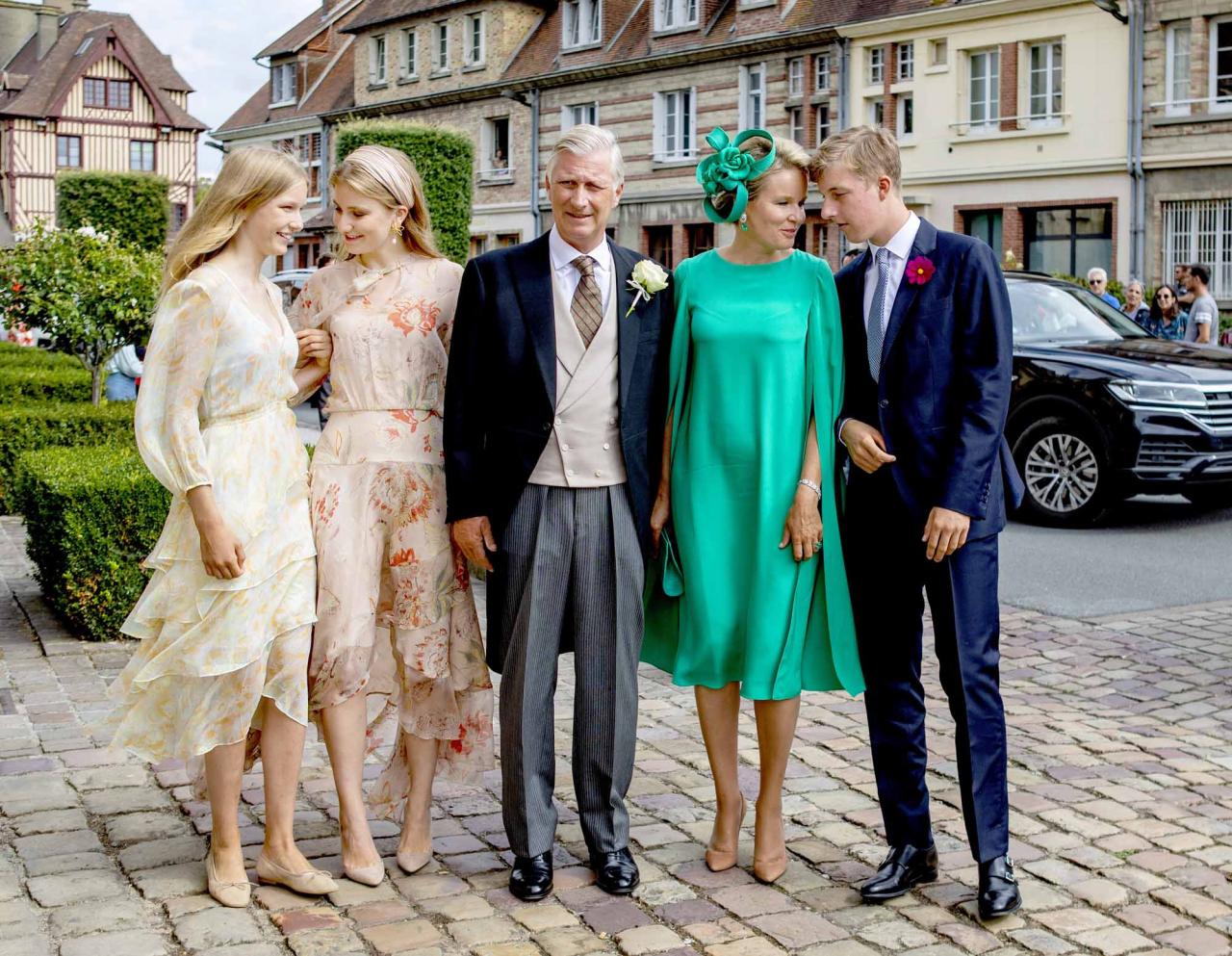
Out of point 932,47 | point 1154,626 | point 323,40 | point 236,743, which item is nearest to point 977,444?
point 236,743

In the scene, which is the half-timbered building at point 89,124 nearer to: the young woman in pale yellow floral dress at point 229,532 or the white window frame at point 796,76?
the white window frame at point 796,76

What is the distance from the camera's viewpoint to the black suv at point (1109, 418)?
37.2ft

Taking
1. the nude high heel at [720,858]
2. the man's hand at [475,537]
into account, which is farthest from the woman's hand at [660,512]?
the nude high heel at [720,858]

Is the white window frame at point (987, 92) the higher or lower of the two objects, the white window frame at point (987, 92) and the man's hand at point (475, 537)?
the higher

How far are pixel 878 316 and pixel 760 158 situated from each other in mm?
536

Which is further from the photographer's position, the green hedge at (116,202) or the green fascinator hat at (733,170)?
the green hedge at (116,202)

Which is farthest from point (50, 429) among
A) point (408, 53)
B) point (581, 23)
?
point (408, 53)

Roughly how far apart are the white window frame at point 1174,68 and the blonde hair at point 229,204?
27.3 m

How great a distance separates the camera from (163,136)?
66.6 metres

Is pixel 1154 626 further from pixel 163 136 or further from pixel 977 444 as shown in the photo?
pixel 163 136

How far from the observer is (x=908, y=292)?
4.16 meters

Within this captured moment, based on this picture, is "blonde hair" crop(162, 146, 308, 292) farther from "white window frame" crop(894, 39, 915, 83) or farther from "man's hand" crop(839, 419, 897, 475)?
"white window frame" crop(894, 39, 915, 83)

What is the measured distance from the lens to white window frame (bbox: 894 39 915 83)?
32.5 m

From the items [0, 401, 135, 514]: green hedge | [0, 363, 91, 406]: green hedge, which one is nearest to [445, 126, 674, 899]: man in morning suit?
[0, 401, 135, 514]: green hedge
